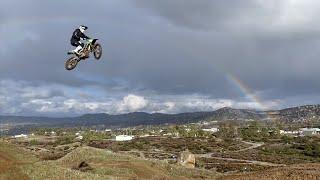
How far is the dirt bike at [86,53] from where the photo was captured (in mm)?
32844

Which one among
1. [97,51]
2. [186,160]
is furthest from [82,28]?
[186,160]

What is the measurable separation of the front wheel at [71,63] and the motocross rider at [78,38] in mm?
1113

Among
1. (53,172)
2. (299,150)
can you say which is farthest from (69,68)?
(299,150)

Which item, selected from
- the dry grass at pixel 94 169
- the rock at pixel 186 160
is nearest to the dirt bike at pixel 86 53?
the dry grass at pixel 94 169

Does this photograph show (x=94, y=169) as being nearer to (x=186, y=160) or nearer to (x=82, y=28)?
(x=82, y=28)

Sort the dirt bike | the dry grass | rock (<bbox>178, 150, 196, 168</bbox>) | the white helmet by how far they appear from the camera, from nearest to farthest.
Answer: the white helmet → the dirt bike → the dry grass → rock (<bbox>178, 150, 196, 168</bbox>)

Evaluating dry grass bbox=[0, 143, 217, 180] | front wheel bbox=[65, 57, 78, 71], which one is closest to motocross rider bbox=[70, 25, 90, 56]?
front wheel bbox=[65, 57, 78, 71]

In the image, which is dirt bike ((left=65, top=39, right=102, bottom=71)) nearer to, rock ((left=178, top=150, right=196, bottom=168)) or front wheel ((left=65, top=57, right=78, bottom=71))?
front wheel ((left=65, top=57, right=78, bottom=71))

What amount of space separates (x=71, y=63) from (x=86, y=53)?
67.5 inches

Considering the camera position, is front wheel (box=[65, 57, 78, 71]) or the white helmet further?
front wheel (box=[65, 57, 78, 71])

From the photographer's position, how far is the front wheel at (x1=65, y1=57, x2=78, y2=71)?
3360 cm

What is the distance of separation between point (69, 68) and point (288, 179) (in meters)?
19.3

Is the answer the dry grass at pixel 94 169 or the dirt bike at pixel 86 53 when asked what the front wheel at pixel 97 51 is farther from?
the dry grass at pixel 94 169

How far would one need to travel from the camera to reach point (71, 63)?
111 ft
